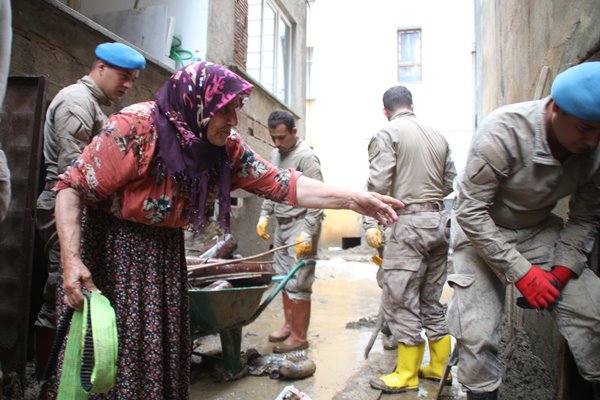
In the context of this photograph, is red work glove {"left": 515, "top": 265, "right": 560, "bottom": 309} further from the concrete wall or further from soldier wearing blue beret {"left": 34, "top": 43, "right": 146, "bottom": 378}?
soldier wearing blue beret {"left": 34, "top": 43, "right": 146, "bottom": 378}

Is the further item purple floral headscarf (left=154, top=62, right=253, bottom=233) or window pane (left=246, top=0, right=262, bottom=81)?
window pane (left=246, top=0, right=262, bottom=81)

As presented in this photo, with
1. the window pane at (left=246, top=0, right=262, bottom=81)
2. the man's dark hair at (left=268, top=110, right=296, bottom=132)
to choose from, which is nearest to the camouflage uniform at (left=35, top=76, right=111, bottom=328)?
the man's dark hair at (left=268, top=110, right=296, bottom=132)

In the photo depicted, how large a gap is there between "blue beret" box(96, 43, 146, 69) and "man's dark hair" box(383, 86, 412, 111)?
1.94 meters

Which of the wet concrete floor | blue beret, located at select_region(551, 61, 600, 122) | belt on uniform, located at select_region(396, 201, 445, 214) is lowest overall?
the wet concrete floor

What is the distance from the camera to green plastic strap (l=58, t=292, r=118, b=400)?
1.44 meters

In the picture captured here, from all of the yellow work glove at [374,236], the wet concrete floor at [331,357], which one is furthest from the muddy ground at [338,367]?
the yellow work glove at [374,236]

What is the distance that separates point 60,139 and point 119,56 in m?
0.64

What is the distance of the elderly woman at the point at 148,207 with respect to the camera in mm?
1678

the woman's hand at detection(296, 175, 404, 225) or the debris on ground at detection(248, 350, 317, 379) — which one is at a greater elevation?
the woman's hand at detection(296, 175, 404, 225)

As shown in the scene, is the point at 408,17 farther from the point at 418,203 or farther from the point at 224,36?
the point at 418,203

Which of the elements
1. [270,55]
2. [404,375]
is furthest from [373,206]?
[270,55]

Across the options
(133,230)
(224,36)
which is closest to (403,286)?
(133,230)

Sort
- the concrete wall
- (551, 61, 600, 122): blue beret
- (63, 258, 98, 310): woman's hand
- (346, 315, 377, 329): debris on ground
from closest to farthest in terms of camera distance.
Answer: (63, 258, 98, 310): woman's hand, (551, 61, 600, 122): blue beret, the concrete wall, (346, 315, 377, 329): debris on ground

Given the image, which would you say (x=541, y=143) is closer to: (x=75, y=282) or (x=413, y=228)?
Result: (x=413, y=228)
